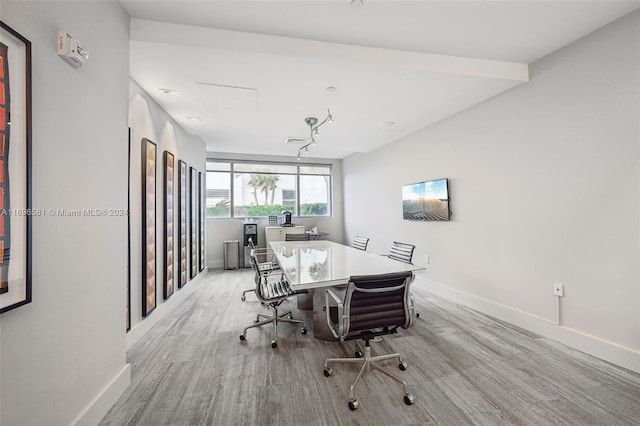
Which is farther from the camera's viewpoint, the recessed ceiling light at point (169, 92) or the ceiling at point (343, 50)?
the recessed ceiling light at point (169, 92)

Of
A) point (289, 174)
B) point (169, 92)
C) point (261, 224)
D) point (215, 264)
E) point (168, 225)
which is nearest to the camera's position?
point (169, 92)

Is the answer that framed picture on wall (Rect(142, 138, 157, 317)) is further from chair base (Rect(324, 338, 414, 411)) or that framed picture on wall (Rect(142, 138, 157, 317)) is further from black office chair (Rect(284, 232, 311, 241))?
black office chair (Rect(284, 232, 311, 241))

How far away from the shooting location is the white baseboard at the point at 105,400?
1.52 m

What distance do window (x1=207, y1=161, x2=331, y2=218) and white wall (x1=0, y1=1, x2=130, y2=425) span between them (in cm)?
480

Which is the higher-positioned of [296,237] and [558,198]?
[558,198]

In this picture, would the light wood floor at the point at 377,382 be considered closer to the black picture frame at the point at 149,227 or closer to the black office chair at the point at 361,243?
the black picture frame at the point at 149,227

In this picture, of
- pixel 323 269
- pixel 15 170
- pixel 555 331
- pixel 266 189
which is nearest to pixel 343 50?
pixel 323 269

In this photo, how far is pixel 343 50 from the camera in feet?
7.98

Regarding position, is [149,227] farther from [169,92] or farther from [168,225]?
[169,92]

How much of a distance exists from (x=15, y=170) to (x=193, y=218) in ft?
12.5

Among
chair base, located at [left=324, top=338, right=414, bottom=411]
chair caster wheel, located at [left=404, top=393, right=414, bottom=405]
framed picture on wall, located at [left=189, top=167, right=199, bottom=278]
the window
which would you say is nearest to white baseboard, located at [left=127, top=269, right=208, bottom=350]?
framed picture on wall, located at [left=189, top=167, right=199, bottom=278]

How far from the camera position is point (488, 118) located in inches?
132

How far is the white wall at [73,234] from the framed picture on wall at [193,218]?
2.71 m

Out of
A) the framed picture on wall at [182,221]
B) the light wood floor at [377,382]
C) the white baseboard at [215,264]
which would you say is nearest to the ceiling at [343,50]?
the framed picture on wall at [182,221]
